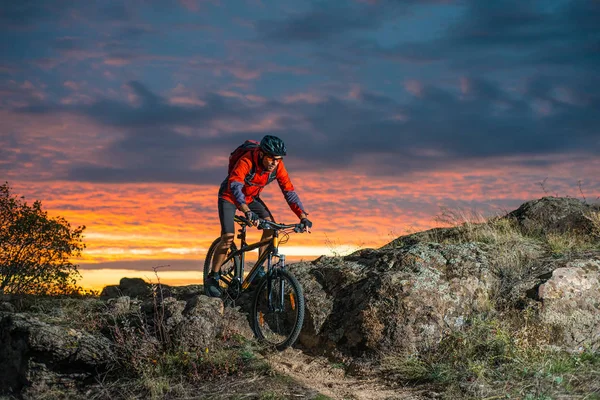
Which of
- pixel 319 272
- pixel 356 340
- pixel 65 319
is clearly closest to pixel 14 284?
pixel 65 319

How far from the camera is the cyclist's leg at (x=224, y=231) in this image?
10.0 metres

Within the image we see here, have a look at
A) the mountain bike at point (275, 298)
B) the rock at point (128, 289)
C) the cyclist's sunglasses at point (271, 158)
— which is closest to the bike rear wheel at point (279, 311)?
the mountain bike at point (275, 298)

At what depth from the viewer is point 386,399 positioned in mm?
6961

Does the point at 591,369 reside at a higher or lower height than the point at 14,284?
lower

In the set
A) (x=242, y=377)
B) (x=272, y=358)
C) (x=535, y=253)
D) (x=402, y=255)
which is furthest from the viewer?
(x=535, y=253)

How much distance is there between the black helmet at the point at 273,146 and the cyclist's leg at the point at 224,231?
131cm

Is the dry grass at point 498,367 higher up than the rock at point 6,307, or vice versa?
the rock at point 6,307

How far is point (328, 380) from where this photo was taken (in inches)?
303

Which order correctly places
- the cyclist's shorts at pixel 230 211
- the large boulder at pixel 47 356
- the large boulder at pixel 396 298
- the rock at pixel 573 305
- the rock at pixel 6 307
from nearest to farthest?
1. the large boulder at pixel 47 356
2. the large boulder at pixel 396 298
3. the rock at pixel 573 305
4. the cyclist's shorts at pixel 230 211
5. the rock at pixel 6 307

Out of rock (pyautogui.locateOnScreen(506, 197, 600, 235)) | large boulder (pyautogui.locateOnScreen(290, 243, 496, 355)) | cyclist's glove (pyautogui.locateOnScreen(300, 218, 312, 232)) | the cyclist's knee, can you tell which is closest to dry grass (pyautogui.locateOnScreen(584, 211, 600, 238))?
rock (pyautogui.locateOnScreen(506, 197, 600, 235))

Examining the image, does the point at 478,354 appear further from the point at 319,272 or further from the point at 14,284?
the point at 14,284

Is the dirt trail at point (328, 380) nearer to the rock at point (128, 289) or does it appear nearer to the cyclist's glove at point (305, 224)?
the cyclist's glove at point (305, 224)

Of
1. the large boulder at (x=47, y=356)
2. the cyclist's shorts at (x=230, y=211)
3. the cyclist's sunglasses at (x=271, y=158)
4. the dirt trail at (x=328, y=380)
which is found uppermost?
the cyclist's sunglasses at (x=271, y=158)

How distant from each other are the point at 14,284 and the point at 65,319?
6.33 m
